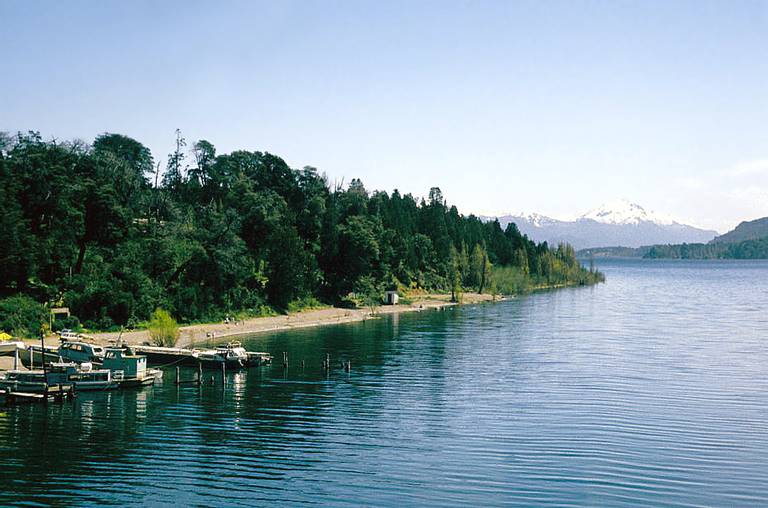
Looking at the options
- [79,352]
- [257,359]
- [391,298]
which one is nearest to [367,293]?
[391,298]

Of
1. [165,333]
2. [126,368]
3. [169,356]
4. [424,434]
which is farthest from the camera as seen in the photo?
[165,333]

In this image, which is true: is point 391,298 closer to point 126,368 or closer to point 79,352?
point 79,352

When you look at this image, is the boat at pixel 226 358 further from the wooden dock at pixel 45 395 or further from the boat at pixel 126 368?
the wooden dock at pixel 45 395

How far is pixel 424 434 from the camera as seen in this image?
4744cm

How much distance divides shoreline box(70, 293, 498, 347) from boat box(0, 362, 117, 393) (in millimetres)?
18469

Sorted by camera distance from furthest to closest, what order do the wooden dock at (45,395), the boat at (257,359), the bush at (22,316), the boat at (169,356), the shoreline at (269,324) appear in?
the shoreline at (269,324) < the bush at (22,316) < the boat at (257,359) < the boat at (169,356) < the wooden dock at (45,395)

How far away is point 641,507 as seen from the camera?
3416 centimetres

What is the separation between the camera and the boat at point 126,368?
61903 mm

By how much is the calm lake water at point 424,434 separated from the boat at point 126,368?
1.47m

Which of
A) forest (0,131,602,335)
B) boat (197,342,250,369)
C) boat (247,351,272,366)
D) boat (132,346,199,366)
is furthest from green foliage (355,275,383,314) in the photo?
boat (132,346,199,366)

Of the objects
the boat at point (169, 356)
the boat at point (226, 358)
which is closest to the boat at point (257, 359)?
the boat at point (226, 358)

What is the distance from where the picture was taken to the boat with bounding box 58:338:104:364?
66.1m

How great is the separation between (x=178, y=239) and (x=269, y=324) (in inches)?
737

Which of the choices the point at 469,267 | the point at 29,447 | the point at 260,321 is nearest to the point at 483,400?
the point at 29,447
